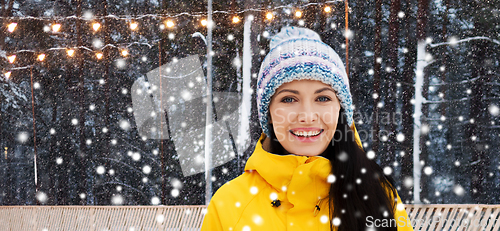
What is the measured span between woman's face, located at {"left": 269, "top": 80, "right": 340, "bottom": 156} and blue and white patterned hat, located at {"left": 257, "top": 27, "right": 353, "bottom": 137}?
1.0 inches

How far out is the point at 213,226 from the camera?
78 cm

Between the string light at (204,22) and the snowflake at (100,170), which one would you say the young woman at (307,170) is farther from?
the snowflake at (100,170)

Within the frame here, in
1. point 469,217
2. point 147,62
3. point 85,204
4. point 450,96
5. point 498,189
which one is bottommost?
point 85,204

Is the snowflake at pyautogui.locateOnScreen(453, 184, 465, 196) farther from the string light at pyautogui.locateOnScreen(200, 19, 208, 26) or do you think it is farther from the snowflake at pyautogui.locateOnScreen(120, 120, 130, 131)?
the snowflake at pyautogui.locateOnScreen(120, 120, 130, 131)

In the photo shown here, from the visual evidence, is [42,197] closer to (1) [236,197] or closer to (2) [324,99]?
(1) [236,197]

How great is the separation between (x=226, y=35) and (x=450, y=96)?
1.45 meters

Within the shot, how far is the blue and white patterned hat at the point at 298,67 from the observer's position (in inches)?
30.3

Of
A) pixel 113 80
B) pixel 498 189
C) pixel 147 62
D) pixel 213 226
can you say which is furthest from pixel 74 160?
pixel 498 189

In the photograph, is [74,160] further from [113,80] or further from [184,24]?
[184,24]

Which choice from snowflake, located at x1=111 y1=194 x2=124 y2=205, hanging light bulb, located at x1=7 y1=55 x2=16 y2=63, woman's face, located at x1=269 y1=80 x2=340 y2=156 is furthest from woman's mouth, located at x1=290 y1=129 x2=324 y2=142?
hanging light bulb, located at x1=7 y1=55 x2=16 y2=63

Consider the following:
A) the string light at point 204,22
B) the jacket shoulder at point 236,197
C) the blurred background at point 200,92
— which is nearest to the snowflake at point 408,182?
the blurred background at point 200,92

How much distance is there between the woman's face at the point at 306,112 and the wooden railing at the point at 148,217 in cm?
128

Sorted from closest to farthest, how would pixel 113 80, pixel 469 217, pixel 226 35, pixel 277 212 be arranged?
pixel 277 212 → pixel 469 217 → pixel 226 35 → pixel 113 80

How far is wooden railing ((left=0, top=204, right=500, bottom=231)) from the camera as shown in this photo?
1.58m
